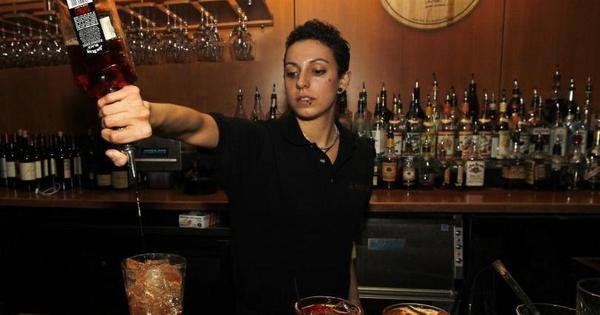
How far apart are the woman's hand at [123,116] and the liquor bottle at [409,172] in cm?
204

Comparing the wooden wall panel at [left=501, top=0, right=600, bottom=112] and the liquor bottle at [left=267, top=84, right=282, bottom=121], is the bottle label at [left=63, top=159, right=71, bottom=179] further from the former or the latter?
the wooden wall panel at [left=501, top=0, right=600, bottom=112]

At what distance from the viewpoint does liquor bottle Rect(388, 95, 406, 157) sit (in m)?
2.60

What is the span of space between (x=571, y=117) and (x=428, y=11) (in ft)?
3.63

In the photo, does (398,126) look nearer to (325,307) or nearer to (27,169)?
(325,307)

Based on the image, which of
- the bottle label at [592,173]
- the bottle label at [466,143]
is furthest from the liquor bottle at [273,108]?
the bottle label at [592,173]

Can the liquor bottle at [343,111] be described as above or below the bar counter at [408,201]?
above

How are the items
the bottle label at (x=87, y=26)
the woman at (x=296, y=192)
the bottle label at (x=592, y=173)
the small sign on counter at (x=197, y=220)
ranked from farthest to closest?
the bottle label at (x=592, y=173) < the small sign on counter at (x=197, y=220) < the woman at (x=296, y=192) < the bottle label at (x=87, y=26)

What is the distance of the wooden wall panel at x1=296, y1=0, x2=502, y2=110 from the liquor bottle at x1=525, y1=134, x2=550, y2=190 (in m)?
0.51

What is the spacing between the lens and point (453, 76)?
284 cm

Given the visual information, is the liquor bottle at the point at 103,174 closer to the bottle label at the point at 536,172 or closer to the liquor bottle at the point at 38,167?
the liquor bottle at the point at 38,167

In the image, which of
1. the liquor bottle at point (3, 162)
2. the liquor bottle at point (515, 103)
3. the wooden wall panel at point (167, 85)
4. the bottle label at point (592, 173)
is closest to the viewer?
the bottle label at point (592, 173)

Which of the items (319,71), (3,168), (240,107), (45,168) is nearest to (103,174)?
(45,168)

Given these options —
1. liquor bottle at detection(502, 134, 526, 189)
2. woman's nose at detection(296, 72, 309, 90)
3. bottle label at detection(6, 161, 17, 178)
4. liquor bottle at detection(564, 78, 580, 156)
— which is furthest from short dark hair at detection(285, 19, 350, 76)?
bottle label at detection(6, 161, 17, 178)

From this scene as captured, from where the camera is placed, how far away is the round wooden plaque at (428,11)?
275 cm
